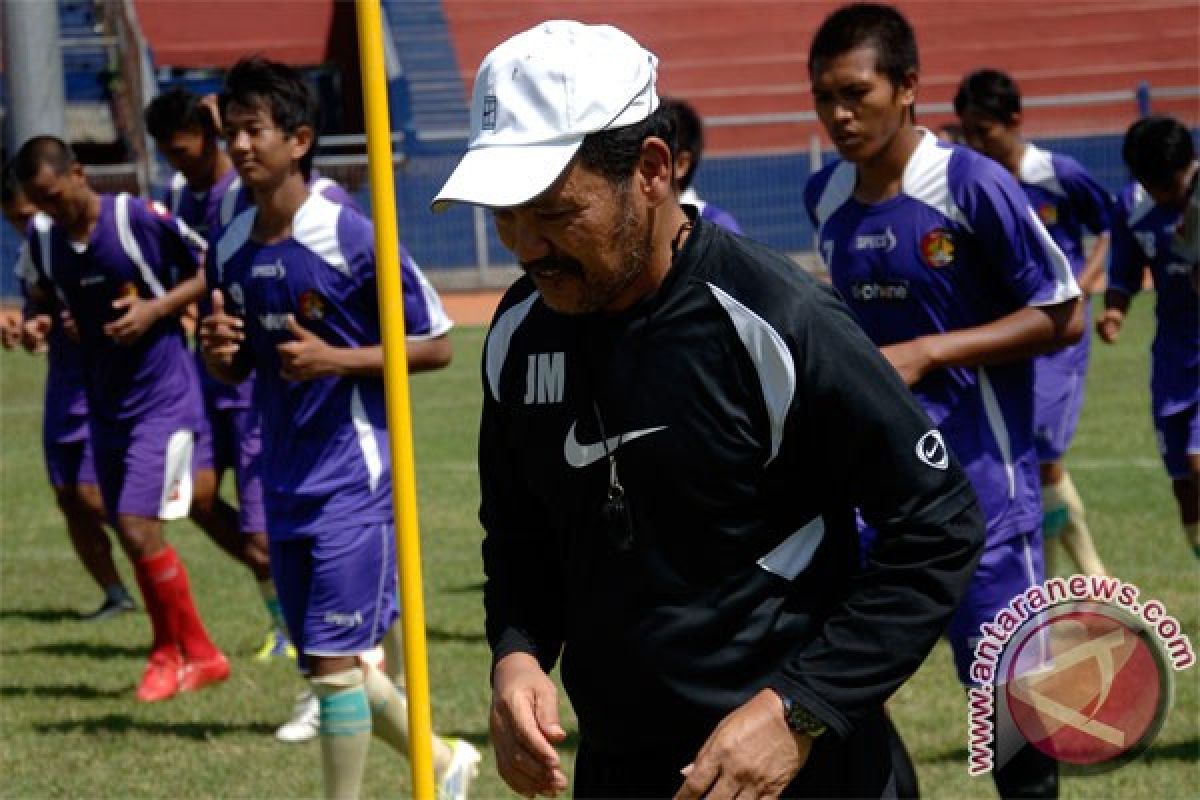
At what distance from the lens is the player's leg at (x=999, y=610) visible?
5.26 metres

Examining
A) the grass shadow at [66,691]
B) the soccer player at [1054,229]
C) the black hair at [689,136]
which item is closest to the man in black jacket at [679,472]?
the black hair at [689,136]

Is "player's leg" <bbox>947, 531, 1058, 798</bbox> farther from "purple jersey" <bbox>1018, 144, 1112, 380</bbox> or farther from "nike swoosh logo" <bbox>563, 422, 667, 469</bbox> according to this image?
"purple jersey" <bbox>1018, 144, 1112, 380</bbox>

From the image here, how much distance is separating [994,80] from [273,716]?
4.76 meters

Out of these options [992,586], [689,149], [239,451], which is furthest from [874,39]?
[239,451]

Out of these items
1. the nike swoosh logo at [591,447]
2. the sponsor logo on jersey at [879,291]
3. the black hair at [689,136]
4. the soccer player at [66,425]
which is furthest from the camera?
the soccer player at [66,425]

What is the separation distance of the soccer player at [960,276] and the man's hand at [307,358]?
170 cm

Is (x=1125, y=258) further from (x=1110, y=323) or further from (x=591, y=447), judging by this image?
(x=591, y=447)

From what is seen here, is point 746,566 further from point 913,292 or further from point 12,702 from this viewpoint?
point 12,702

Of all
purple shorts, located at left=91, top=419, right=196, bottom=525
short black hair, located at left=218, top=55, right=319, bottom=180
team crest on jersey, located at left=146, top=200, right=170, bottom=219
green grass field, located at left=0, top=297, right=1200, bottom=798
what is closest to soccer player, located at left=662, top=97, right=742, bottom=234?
short black hair, located at left=218, top=55, right=319, bottom=180

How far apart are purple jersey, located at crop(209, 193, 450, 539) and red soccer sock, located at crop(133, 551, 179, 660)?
278 centimetres

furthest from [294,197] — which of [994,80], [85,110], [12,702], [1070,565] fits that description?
[85,110]

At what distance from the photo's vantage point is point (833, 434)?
3137 mm

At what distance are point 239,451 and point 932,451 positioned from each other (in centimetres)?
722

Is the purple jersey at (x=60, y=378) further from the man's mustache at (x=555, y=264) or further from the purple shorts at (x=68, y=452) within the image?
the man's mustache at (x=555, y=264)
